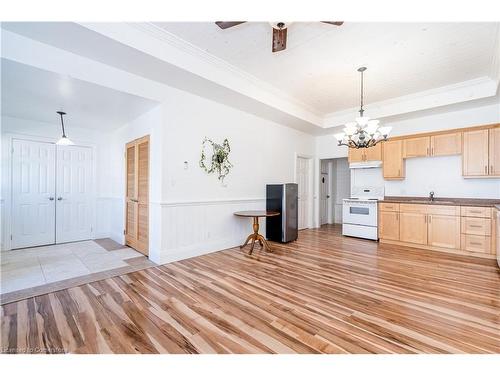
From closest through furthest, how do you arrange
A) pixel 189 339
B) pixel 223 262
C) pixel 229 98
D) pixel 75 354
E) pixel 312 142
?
pixel 75 354, pixel 189 339, pixel 223 262, pixel 229 98, pixel 312 142

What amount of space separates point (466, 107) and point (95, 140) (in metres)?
7.89

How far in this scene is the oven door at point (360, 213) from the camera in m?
5.11

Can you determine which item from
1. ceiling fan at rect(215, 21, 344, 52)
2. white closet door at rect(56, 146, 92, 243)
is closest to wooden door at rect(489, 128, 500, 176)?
ceiling fan at rect(215, 21, 344, 52)

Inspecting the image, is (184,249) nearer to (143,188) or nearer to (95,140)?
(143,188)

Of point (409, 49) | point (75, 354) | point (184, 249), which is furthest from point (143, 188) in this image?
point (409, 49)

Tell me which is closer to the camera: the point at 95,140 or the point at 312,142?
the point at 95,140

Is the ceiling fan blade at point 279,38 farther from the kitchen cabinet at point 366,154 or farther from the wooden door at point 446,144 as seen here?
the wooden door at point 446,144

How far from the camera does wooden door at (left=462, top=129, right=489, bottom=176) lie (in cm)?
413

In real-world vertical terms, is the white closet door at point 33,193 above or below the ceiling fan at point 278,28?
below

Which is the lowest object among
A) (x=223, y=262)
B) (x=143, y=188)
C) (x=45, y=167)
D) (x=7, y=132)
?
(x=223, y=262)

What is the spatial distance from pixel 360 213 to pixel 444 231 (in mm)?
1496

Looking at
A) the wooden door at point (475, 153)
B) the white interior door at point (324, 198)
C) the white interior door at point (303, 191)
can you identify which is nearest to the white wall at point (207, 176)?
the white interior door at point (303, 191)

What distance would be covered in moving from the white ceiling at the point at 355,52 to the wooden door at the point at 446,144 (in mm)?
985

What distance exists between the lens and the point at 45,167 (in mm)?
4750
